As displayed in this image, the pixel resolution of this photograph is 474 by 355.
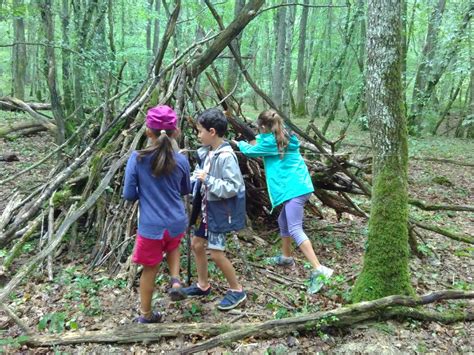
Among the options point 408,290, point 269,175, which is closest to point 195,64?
point 269,175

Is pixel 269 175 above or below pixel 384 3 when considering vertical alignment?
below

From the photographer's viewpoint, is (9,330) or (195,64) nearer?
(9,330)

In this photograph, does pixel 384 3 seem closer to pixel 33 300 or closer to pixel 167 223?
pixel 167 223

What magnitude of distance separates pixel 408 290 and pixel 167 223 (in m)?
2.16

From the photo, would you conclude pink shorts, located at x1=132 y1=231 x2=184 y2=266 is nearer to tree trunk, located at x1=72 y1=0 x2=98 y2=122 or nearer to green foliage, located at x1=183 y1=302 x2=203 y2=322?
green foliage, located at x1=183 y1=302 x2=203 y2=322

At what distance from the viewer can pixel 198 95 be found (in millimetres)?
5734

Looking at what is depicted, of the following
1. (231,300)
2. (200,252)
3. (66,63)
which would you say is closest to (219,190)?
(200,252)

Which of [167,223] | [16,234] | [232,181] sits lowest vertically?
[16,234]

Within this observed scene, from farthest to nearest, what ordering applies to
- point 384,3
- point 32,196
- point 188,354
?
point 32,196, point 384,3, point 188,354

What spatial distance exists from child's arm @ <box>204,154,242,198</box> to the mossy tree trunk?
1235mm

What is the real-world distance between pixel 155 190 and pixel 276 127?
157 cm

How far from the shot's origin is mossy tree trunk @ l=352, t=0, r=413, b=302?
338 cm

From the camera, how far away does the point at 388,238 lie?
3539mm

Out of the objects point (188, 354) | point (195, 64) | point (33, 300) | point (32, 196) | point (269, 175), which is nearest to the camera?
point (188, 354)
